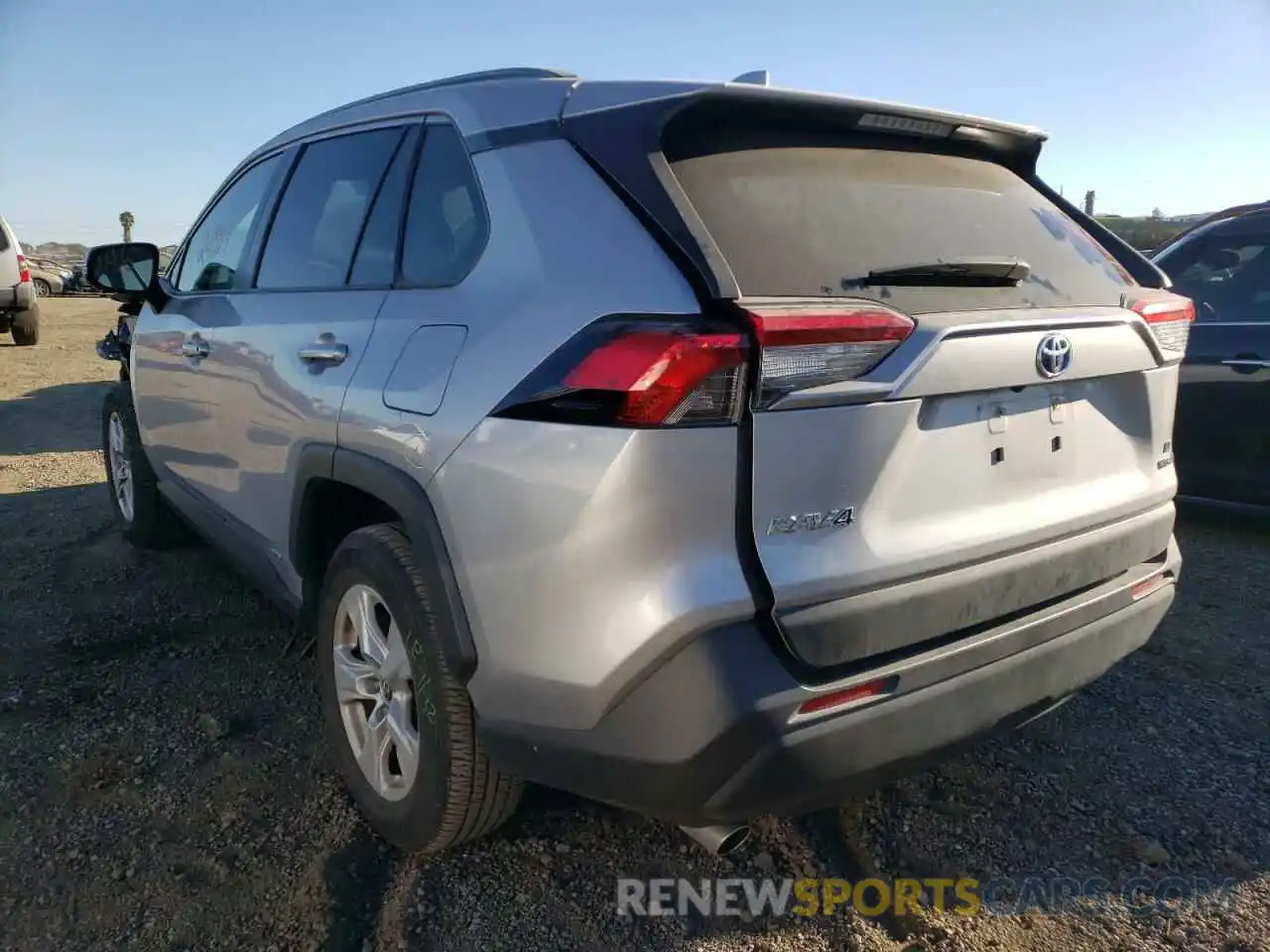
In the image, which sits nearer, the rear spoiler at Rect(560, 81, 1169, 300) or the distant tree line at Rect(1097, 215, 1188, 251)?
the rear spoiler at Rect(560, 81, 1169, 300)

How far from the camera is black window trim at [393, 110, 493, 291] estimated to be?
219cm

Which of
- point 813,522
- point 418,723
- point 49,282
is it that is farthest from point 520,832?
point 49,282

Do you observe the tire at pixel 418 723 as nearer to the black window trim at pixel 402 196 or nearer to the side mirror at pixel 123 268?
the black window trim at pixel 402 196

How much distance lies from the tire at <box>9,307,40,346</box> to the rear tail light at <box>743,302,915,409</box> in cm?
1462

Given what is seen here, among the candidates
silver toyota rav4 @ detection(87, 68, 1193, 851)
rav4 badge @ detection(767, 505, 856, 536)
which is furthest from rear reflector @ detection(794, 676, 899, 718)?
rav4 badge @ detection(767, 505, 856, 536)

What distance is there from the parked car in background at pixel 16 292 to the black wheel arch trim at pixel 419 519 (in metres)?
12.9

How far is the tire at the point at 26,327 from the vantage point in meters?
13.5

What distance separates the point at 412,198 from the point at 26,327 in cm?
1367

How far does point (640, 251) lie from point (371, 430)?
86 cm

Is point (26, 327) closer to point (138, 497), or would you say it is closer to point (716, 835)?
point (138, 497)

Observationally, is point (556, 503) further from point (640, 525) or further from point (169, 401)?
point (169, 401)

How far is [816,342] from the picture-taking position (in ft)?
5.74

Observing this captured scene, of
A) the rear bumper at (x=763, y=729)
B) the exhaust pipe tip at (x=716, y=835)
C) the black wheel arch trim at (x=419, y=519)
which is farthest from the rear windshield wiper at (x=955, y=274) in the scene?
the exhaust pipe tip at (x=716, y=835)

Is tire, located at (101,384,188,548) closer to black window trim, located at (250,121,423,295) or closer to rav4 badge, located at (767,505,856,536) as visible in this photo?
black window trim, located at (250,121,423,295)
